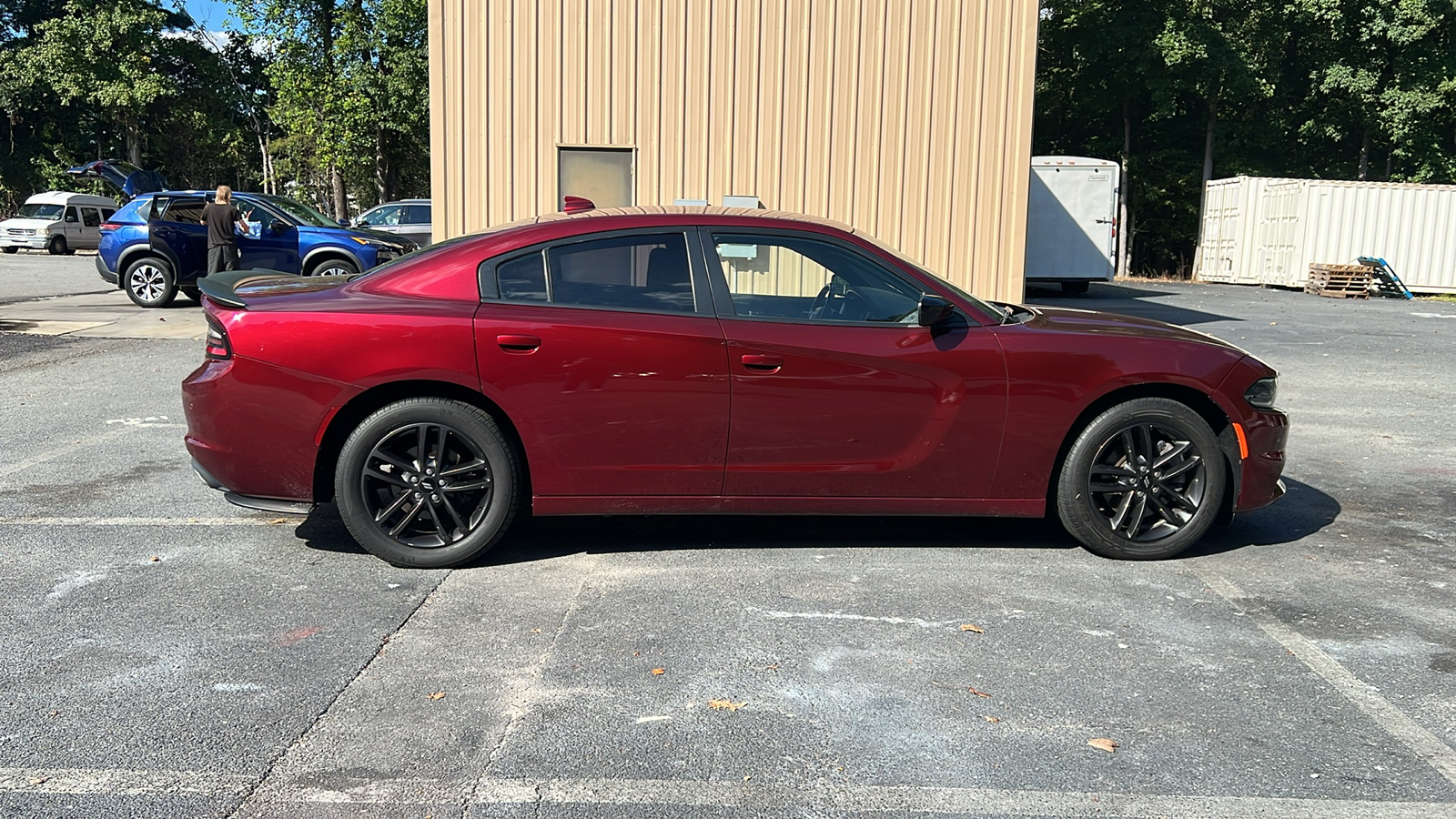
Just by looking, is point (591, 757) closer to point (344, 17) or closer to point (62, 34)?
point (344, 17)

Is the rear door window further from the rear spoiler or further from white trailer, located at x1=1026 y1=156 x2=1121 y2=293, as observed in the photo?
white trailer, located at x1=1026 y1=156 x2=1121 y2=293

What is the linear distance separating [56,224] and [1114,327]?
113ft

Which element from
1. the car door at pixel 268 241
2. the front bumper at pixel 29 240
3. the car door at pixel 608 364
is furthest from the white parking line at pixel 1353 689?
the front bumper at pixel 29 240

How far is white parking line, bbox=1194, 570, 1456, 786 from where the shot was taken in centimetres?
322

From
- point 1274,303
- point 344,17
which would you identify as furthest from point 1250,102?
point 344,17

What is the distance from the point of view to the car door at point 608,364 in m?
4.64

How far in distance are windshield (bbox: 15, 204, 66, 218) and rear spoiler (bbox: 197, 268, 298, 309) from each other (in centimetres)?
3206

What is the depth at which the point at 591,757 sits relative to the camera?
10.2 ft

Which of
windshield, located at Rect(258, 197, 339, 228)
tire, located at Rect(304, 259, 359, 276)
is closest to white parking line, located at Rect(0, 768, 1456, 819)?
tire, located at Rect(304, 259, 359, 276)

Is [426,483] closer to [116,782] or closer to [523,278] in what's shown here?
[523,278]

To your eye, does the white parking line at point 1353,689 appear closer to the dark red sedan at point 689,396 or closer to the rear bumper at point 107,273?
the dark red sedan at point 689,396

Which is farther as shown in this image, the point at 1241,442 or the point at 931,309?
the point at 1241,442

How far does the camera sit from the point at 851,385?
186 inches

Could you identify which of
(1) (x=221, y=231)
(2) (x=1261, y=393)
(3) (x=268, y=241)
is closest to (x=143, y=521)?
(2) (x=1261, y=393)
